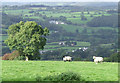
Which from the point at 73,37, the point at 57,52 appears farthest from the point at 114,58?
the point at 73,37

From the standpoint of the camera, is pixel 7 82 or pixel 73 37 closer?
pixel 7 82

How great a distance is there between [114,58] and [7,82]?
200 ft

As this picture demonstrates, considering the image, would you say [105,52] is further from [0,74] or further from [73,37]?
[0,74]

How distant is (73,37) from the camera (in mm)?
190875

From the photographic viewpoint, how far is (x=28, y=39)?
187 ft

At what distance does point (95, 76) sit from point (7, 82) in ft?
18.7

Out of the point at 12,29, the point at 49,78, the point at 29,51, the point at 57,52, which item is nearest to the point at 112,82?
the point at 49,78

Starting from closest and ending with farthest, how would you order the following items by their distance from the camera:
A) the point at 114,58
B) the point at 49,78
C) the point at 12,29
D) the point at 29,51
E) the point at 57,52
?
the point at 49,78 < the point at 29,51 < the point at 12,29 < the point at 114,58 < the point at 57,52

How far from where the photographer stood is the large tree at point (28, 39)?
55.5m

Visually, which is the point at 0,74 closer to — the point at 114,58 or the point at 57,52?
the point at 114,58

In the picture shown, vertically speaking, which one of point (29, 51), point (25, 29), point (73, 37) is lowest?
point (73, 37)

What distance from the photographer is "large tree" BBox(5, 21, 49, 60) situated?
55.5m

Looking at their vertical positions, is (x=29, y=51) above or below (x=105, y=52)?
above

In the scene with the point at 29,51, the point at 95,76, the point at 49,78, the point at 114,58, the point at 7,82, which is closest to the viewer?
the point at 7,82
